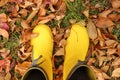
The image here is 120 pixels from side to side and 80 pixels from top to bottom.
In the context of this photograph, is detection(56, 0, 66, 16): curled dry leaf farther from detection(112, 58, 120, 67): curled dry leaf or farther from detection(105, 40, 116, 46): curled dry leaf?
detection(112, 58, 120, 67): curled dry leaf

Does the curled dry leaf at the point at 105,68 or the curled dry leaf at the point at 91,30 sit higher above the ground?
the curled dry leaf at the point at 91,30

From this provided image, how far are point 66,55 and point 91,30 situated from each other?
11.2 inches

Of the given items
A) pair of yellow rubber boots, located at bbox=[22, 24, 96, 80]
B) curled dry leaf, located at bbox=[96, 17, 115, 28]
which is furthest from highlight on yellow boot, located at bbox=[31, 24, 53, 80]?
curled dry leaf, located at bbox=[96, 17, 115, 28]

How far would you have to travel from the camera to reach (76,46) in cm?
256

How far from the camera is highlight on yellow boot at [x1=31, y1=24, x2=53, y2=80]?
97.4 inches

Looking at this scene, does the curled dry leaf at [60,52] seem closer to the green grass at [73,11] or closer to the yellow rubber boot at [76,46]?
the yellow rubber boot at [76,46]

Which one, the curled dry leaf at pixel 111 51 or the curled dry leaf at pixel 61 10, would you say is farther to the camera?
the curled dry leaf at pixel 61 10

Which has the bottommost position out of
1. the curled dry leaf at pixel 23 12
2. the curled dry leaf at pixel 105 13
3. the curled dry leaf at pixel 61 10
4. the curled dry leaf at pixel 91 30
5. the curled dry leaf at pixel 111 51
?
the curled dry leaf at pixel 111 51

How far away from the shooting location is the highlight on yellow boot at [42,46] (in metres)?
2.47

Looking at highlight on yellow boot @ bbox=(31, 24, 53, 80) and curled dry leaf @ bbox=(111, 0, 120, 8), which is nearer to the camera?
highlight on yellow boot @ bbox=(31, 24, 53, 80)

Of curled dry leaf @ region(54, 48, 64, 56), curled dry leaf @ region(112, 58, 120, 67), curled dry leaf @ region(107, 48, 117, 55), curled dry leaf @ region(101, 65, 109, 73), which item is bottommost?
curled dry leaf @ region(101, 65, 109, 73)

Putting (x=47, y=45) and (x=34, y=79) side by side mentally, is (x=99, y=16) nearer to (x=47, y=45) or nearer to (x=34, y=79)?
(x=47, y=45)

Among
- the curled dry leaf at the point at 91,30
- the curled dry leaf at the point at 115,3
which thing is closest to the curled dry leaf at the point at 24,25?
the curled dry leaf at the point at 91,30

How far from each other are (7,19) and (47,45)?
0.41 m
